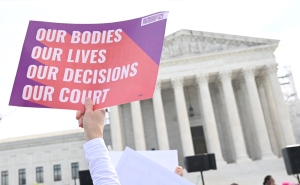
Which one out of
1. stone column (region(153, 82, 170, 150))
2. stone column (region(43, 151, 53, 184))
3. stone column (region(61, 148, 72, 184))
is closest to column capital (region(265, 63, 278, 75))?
stone column (region(153, 82, 170, 150))

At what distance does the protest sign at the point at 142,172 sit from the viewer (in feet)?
9.12

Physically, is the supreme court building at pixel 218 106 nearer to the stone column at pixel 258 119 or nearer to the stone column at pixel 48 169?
the stone column at pixel 258 119

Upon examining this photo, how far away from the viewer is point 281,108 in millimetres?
38281

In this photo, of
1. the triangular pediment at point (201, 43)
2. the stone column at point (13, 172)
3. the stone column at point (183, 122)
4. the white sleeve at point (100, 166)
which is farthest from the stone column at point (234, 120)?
the white sleeve at point (100, 166)

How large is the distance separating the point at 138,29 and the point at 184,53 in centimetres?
3904

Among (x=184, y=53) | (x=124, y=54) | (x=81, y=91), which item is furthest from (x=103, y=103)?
(x=184, y=53)

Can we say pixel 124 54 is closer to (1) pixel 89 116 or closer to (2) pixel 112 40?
(2) pixel 112 40

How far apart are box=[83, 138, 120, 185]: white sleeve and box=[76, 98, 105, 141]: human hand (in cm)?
10

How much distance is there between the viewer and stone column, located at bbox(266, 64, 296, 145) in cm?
3747

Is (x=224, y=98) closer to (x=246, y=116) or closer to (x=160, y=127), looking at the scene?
(x=246, y=116)

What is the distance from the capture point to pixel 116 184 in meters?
2.05

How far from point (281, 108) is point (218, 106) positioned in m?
9.41

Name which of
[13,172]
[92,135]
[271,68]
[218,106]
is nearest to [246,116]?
[218,106]

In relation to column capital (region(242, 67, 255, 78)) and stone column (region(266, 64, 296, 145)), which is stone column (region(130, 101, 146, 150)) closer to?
column capital (region(242, 67, 255, 78))
